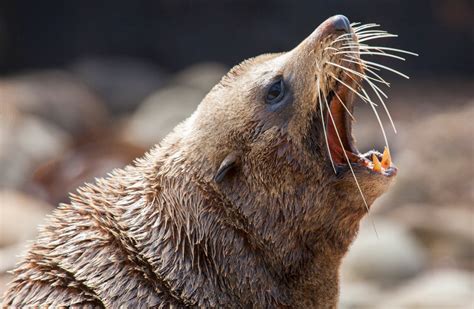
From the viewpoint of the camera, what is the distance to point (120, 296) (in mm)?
4555

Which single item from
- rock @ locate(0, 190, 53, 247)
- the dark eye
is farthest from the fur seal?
rock @ locate(0, 190, 53, 247)

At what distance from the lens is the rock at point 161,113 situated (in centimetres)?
1764

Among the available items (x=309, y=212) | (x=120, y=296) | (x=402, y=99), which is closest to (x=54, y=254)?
(x=120, y=296)

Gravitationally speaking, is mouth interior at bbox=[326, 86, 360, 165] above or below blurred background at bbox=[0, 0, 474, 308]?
below

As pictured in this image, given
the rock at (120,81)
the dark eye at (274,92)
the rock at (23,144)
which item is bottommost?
the dark eye at (274,92)

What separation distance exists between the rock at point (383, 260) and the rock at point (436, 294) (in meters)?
0.31

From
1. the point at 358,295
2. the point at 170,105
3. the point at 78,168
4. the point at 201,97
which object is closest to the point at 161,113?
the point at 170,105

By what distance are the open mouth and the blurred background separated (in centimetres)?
341

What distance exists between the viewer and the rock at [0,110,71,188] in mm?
14633

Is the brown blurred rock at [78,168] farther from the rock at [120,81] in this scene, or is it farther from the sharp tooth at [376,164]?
the sharp tooth at [376,164]

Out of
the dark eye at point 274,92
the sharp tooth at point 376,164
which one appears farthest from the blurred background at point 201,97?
the sharp tooth at point 376,164

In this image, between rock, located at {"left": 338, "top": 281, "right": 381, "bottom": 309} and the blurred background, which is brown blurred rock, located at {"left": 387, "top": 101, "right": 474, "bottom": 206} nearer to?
the blurred background

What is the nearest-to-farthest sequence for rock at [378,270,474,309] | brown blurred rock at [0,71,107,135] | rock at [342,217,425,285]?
1. rock at [378,270,474,309]
2. rock at [342,217,425,285]
3. brown blurred rock at [0,71,107,135]

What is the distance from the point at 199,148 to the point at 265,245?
0.64m
